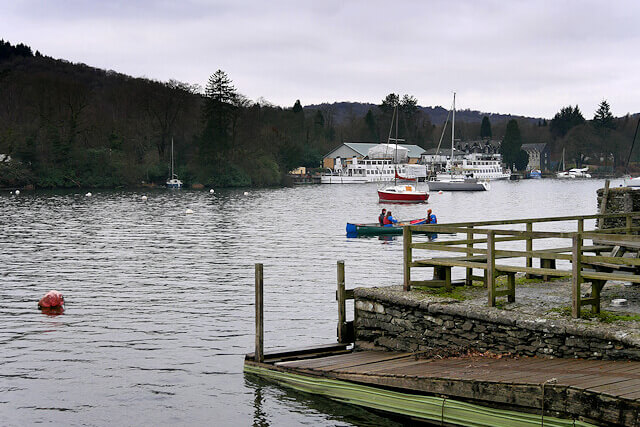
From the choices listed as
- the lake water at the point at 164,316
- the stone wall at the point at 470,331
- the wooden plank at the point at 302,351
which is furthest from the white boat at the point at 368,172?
the stone wall at the point at 470,331

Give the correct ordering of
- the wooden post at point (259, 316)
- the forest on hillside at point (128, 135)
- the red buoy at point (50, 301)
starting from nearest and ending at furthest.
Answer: the wooden post at point (259, 316), the red buoy at point (50, 301), the forest on hillside at point (128, 135)

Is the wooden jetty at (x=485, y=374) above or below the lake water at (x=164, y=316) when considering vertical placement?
above

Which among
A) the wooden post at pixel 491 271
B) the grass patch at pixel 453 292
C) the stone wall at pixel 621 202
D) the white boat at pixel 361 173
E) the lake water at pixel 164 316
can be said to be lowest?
the lake water at pixel 164 316

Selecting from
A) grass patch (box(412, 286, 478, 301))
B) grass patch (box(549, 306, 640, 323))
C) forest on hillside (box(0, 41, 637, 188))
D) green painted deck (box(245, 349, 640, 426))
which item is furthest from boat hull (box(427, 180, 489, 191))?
grass patch (box(549, 306, 640, 323))

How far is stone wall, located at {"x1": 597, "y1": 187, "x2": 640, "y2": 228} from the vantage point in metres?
29.2

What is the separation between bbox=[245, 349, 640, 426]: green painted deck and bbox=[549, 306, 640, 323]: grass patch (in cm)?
110

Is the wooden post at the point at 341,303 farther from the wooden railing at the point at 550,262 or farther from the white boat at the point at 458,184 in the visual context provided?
the white boat at the point at 458,184

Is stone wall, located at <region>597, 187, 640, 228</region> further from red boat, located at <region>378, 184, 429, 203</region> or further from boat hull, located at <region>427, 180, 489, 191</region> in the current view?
boat hull, located at <region>427, 180, 489, 191</region>

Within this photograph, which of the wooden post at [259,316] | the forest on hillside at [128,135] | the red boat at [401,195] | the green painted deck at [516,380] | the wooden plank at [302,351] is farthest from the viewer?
the forest on hillside at [128,135]

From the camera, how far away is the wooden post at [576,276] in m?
13.7

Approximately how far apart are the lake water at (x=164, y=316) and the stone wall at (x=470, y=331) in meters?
2.18

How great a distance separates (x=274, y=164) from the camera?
142000 mm

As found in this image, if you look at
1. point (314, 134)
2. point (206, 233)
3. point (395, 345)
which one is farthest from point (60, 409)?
point (314, 134)

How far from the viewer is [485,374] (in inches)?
510
